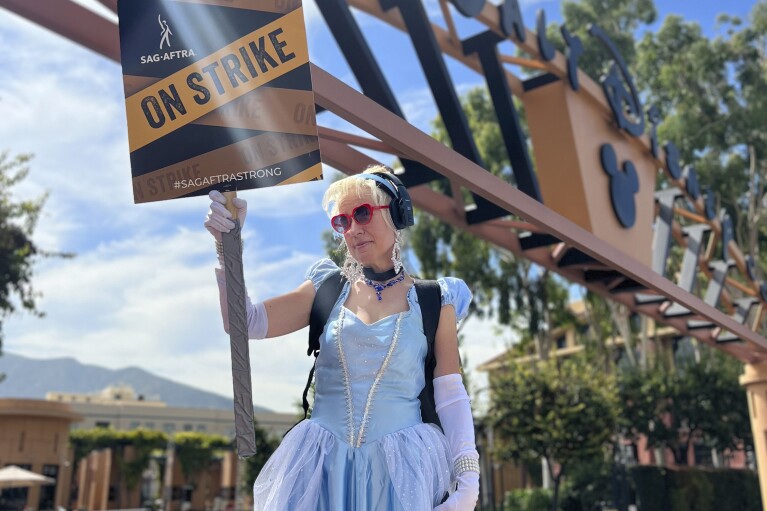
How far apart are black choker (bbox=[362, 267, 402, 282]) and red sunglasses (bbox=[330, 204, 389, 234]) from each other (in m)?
0.17

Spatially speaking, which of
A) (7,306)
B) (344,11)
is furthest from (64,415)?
(344,11)

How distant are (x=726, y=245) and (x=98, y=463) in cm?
3348

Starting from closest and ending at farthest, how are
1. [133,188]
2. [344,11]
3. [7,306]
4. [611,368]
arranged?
[133,188] → [344,11] → [7,306] → [611,368]

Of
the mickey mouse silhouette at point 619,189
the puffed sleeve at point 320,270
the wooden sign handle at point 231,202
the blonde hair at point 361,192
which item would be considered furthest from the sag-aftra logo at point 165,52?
the mickey mouse silhouette at point 619,189

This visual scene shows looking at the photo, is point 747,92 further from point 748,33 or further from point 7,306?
point 7,306

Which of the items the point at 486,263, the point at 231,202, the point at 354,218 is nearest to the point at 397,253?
the point at 354,218

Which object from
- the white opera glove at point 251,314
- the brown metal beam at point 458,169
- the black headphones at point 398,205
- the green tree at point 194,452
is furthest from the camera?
the green tree at point 194,452

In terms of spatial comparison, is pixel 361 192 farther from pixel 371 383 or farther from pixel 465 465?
pixel 465 465

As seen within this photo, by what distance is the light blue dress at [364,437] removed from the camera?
2.08 meters

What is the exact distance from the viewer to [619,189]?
275 inches

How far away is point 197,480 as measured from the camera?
40.4m

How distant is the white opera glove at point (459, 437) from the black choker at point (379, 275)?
1.26ft

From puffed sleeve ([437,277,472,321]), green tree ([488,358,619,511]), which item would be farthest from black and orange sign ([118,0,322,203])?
green tree ([488,358,619,511])

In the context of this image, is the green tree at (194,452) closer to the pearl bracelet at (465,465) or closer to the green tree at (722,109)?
the green tree at (722,109)
